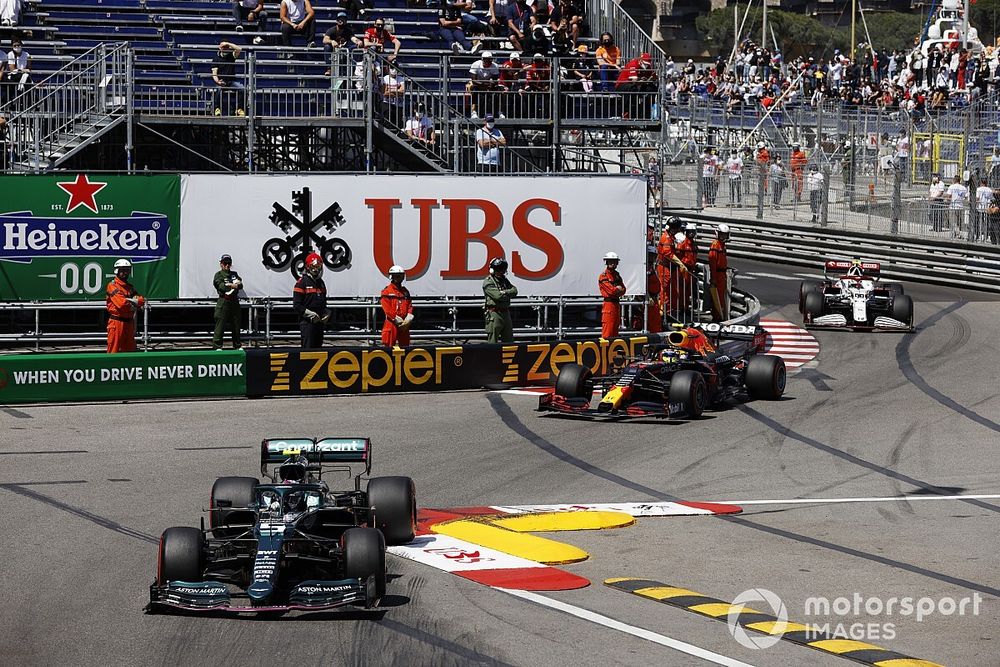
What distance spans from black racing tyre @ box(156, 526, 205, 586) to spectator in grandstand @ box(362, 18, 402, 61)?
64.1ft

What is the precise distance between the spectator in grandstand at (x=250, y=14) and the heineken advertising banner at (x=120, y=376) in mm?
11662

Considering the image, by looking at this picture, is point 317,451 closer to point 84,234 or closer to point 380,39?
point 84,234

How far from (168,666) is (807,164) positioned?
34.2 metres

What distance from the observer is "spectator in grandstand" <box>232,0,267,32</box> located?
30250 millimetres

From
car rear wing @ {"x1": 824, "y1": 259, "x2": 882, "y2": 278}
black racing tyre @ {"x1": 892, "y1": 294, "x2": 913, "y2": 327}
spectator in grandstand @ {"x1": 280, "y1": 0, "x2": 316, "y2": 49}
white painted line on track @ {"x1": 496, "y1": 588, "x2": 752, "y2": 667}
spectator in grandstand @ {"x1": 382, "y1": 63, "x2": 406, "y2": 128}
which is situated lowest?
white painted line on track @ {"x1": 496, "y1": 588, "x2": 752, "y2": 667}

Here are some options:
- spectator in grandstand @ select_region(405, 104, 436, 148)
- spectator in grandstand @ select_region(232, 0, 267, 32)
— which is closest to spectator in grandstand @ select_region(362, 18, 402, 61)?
spectator in grandstand @ select_region(405, 104, 436, 148)

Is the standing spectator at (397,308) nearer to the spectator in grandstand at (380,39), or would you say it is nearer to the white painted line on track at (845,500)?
the spectator in grandstand at (380,39)

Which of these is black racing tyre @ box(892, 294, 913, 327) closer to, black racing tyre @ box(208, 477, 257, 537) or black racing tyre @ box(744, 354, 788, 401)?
black racing tyre @ box(744, 354, 788, 401)

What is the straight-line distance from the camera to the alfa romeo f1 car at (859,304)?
26875 mm

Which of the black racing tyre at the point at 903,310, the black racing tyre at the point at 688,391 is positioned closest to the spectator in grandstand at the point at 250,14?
the black racing tyre at the point at 903,310

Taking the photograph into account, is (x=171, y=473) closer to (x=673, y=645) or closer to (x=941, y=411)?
(x=673, y=645)

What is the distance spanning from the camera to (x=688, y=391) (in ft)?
60.6

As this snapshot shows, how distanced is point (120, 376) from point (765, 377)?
8633mm

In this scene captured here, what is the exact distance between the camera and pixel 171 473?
1522cm
